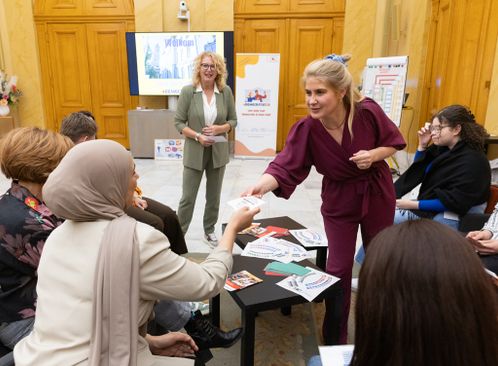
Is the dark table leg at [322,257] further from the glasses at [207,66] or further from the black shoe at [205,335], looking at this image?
the glasses at [207,66]

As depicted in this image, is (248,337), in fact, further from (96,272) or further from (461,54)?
(461,54)

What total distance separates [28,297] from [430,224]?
137 cm

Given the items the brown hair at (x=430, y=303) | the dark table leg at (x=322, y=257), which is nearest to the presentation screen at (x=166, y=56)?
the dark table leg at (x=322, y=257)

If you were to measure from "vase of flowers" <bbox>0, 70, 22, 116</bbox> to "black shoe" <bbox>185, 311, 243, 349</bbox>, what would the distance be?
21.5ft

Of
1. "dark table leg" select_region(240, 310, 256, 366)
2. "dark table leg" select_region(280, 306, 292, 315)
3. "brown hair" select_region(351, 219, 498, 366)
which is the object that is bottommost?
"dark table leg" select_region(280, 306, 292, 315)

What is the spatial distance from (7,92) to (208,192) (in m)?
5.51

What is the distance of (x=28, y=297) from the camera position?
1422 millimetres

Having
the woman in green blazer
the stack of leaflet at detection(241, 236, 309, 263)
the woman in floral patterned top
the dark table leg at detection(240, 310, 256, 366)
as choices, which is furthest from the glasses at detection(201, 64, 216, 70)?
the dark table leg at detection(240, 310, 256, 366)

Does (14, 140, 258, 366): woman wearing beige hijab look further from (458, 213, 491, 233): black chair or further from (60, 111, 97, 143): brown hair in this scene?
(458, 213, 491, 233): black chair

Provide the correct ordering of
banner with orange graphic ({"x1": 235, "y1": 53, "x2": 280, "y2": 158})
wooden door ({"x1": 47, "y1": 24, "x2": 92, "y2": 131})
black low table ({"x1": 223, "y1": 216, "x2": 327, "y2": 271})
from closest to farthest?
→ black low table ({"x1": 223, "y1": 216, "x2": 327, "y2": 271}), banner with orange graphic ({"x1": 235, "y1": 53, "x2": 280, "y2": 158}), wooden door ({"x1": 47, "y1": 24, "x2": 92, "y2": 131})

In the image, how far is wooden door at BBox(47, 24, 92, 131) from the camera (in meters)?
7.21

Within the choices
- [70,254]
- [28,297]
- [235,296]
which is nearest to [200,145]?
[235,296]

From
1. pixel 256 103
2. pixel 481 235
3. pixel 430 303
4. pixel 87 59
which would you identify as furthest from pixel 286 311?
pixel 87 59

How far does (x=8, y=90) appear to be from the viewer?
22.6 ft
